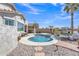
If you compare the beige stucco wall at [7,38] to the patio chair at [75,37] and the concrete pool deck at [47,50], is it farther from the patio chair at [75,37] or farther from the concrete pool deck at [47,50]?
the patio chair at [75,37]

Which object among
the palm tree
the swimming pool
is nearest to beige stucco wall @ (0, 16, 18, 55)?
the swimming pool

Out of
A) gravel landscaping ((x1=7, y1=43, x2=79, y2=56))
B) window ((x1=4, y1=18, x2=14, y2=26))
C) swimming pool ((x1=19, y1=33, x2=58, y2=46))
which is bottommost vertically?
gravel landscaping ((x1=7, y1=43, x2=79, y2=56))

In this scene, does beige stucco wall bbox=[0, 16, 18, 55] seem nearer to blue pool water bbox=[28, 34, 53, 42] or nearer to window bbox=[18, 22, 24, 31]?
window bbox=[18, 22, 24, 31]

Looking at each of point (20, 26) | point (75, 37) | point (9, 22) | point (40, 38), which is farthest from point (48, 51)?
point (9, 22)

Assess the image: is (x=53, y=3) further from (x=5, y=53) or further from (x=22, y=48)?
(x=5, y=53)

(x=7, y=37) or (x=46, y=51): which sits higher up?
(x=7, y=37)

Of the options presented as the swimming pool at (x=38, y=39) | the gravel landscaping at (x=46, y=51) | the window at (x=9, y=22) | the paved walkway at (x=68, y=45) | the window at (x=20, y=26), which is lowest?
the gravel landscaping at (x=46, y=51)

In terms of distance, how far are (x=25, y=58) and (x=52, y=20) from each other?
29.9 inches

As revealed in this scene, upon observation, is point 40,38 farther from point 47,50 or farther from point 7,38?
point 7,38

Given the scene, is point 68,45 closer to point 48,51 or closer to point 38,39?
point 48,51

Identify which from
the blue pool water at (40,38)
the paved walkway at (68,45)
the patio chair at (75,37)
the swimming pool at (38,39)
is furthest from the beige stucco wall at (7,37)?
the patio chair at (75,37)

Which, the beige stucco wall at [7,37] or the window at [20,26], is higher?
the window at [20,26]

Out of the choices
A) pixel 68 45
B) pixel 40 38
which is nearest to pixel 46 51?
pixel 40 38

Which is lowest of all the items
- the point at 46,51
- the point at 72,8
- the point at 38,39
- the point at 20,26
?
the point at 46,51
